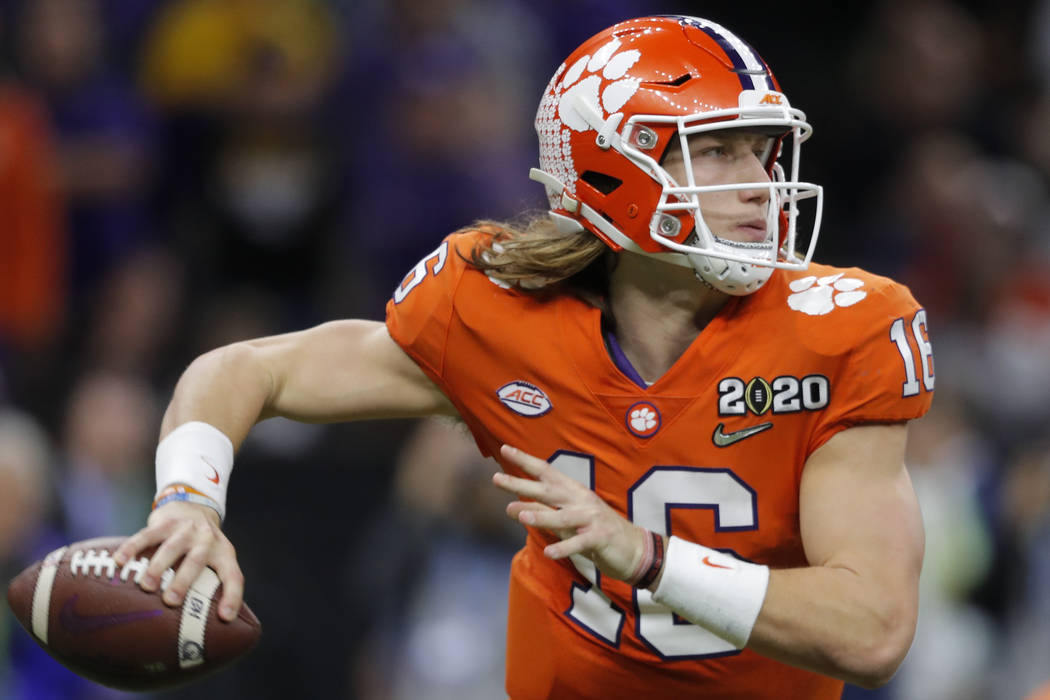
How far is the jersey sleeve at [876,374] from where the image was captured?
297 centimetres

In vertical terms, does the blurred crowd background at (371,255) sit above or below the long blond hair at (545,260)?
below

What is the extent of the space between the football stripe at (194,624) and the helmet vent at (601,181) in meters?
1.17

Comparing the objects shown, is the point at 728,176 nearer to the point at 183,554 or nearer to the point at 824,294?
the point at 824,294

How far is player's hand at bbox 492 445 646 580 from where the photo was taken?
2654 millimetres

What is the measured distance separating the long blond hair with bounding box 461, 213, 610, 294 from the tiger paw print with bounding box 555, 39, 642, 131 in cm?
26

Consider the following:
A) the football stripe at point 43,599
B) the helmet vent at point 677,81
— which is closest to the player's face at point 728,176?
the helmet vent at point 677,81

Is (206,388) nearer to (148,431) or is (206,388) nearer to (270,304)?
(148,431)

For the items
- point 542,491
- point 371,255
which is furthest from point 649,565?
point 371,255

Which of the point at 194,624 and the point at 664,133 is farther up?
the point at 664,133

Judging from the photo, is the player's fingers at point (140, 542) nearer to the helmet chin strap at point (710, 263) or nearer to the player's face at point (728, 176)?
the helmet chin strap at point (710, 263)

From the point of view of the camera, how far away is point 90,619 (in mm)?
2811

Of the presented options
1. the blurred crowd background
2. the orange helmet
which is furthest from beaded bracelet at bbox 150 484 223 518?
the blurred crowd background

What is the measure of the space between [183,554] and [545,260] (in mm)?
1005

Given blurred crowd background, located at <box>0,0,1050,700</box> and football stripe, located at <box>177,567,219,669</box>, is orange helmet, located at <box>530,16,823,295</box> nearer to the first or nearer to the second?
football stripe, located at <box>177,567,219,669</box>
